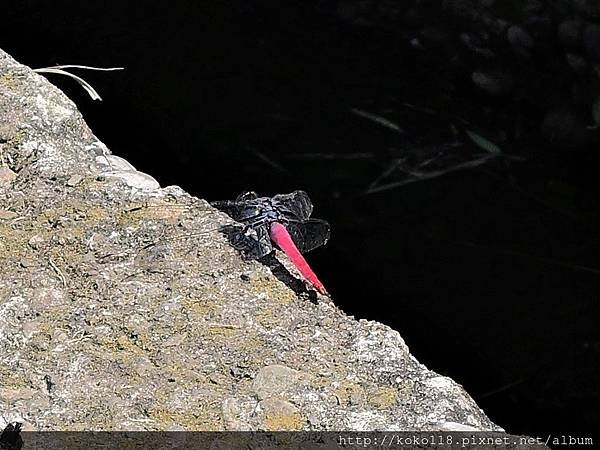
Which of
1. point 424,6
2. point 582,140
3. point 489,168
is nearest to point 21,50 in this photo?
point 424,6

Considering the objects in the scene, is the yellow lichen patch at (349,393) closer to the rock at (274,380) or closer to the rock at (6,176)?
the rock at (274,380)

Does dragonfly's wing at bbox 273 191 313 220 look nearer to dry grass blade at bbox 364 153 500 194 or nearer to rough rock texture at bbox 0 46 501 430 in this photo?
rough rock texture at bbox 0 46 501 430

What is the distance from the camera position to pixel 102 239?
5.05ft

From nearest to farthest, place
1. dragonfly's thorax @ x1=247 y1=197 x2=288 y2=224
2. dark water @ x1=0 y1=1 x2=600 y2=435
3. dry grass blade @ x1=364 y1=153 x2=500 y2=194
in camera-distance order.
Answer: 1. dragonfly's thorax @ x1=247 y1=197 x2=288 y2=224
2. dark water @ x1=0 y1=1 x2=600 y2=435
3. dry grass blade @ x1=364 y1=153 x2=500 y2=194

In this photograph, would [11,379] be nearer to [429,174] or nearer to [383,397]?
[383,397]

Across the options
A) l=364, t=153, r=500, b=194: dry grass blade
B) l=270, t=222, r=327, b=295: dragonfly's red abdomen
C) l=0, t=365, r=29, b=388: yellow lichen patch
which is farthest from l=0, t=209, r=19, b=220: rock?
l=364, t=153, r=500, b=194: dry grass blade

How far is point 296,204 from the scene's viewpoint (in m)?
1.82

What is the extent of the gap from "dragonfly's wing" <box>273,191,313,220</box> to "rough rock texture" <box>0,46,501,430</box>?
205 mm

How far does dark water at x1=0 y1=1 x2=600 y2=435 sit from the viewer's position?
3150 mm

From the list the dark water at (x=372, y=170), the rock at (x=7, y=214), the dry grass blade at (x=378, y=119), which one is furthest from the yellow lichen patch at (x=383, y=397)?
the dry grass blade at (x=378, y=119)

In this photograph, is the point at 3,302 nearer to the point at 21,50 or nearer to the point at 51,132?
the point at 51,132

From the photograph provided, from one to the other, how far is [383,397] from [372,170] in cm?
243

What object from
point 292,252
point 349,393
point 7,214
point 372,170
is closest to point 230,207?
point 292,252

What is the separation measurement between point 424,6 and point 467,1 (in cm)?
A: 21
